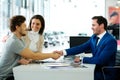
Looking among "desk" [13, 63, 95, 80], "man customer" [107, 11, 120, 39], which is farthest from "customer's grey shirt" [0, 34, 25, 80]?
"man customer" [107, 11, 120, 39]

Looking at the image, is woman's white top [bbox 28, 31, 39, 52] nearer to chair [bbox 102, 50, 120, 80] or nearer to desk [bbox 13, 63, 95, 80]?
chair [bbox 102, 50, 120, 80]

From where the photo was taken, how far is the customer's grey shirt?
3096mm

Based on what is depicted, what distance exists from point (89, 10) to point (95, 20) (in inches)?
91.4

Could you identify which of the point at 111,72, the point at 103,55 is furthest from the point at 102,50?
the point at 111,72

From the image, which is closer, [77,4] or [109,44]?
[109,44]

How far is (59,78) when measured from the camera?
2.84m

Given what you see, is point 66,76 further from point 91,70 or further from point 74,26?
point 74,26

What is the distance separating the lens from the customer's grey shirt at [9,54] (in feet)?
10.2

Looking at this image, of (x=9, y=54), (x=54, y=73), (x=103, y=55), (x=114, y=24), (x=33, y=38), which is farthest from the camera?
(x=114, y=24)

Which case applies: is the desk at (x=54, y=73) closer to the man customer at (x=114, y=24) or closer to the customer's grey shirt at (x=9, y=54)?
the customer's grey shirt at (x=9, y=54)

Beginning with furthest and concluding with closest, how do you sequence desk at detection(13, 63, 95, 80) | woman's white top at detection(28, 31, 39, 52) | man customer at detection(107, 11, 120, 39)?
man customer at detection(107, 11, 120, 39)
woman's white top at detection(28, 31, 39, 52)
desk at detection(13, 63, 95, 80)

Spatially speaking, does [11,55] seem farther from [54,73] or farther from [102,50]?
[102,50]

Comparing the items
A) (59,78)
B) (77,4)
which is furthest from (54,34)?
(59,78)

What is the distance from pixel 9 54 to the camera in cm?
311
